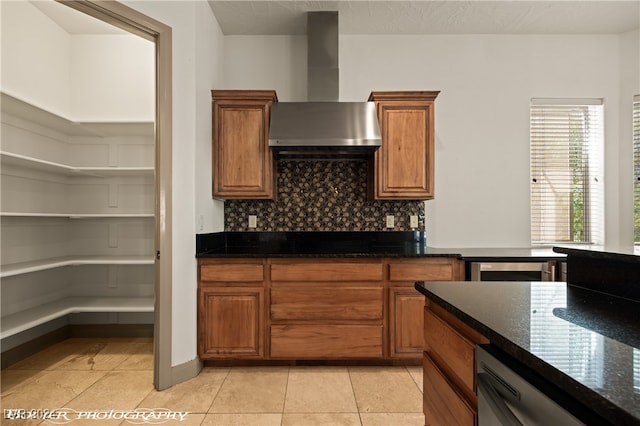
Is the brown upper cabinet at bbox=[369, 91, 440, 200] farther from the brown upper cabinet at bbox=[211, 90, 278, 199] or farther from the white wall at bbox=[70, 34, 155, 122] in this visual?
the white wall at bbox=[70, 34, 155, 122]

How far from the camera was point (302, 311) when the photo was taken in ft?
8.21

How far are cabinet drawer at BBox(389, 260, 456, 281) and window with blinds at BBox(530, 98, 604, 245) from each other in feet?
4.37

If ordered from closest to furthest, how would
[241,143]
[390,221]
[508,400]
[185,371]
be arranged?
[508,400] < [185,371] < [241,143] < [390,221]

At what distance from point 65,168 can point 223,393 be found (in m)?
2.22

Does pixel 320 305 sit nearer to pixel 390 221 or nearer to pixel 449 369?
pixel 390 221

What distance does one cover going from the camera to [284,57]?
3234 millimetres

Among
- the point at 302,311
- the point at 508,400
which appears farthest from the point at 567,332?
the point at 302,311

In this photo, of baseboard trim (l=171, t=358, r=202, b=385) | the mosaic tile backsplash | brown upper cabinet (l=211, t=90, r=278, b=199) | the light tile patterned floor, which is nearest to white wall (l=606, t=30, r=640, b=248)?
the mosaic tile backsplash

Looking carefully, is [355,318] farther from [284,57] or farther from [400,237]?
[284,57]

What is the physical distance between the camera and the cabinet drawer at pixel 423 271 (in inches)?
99.5

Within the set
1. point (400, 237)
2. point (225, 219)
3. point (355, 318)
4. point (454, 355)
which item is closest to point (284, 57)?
point (225, 219)

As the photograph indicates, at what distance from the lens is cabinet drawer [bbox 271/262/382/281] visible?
251 centimetres

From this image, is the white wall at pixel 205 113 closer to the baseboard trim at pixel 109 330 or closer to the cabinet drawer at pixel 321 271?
the cabinet drawer at pixel 321 271

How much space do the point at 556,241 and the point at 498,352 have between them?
10.1 ft
